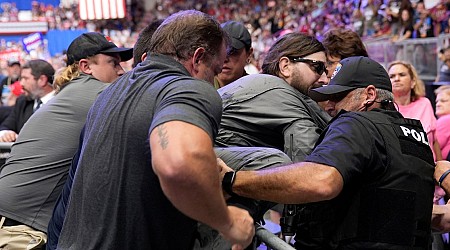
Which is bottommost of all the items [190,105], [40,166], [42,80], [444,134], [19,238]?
[444,134]

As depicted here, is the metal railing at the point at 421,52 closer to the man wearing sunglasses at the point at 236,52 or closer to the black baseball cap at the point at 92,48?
the man wearing sunglasses at the point at 236,52

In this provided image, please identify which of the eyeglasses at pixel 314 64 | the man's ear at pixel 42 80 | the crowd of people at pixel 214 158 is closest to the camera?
the crowd of people at pixel 214 158

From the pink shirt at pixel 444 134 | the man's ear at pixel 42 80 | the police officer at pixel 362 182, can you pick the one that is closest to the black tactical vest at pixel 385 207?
the police officer at pixel 362 182

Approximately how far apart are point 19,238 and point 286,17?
17845 millimetres

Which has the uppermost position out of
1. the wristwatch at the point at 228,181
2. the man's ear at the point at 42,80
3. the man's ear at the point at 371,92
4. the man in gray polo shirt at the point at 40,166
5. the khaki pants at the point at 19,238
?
the man's ear at the point at 371,92

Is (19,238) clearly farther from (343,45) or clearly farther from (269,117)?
(343,45)

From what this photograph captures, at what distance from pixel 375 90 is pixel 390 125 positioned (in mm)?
224

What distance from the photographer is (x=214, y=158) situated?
6.11 ft

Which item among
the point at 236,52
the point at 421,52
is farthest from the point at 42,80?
the point at 421,52

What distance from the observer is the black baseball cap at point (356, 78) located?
2.74 meters

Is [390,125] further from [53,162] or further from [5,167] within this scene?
[5,167]

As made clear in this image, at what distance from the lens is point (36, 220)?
3459 mm

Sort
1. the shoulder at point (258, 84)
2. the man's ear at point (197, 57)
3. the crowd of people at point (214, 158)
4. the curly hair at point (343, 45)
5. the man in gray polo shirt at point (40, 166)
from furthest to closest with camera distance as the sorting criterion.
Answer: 1. the curly hair at point (343, 45)
2. the man in gray polo shirt at point (40, 166)
3. the shoulder at point (258, 84)
4. the man's ear at point (197, 57)
5. the crowd of people at point (214, 158)

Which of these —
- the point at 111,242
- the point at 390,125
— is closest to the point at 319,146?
the point at 390,125
